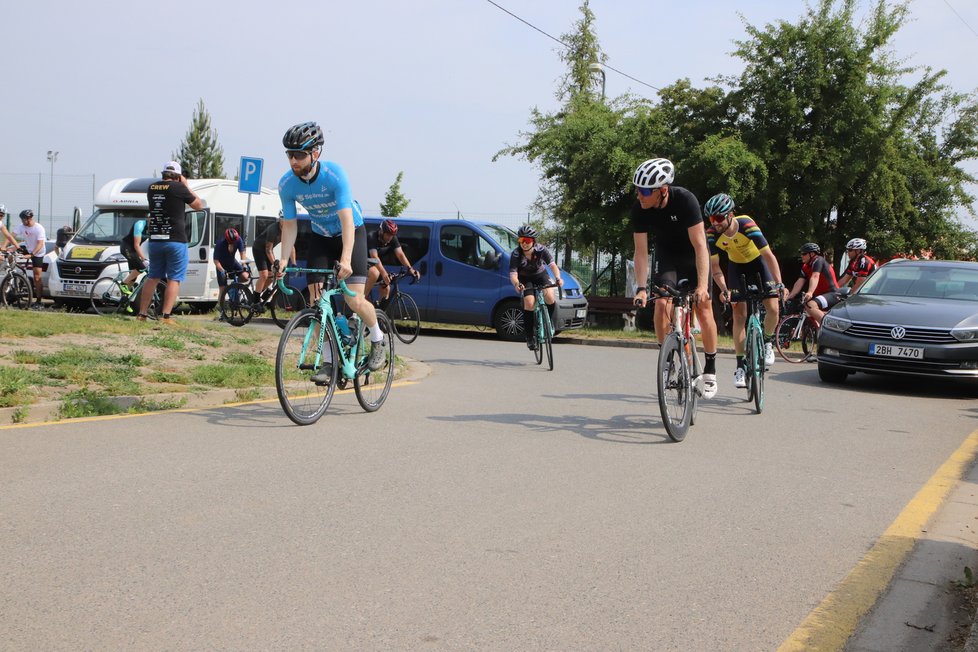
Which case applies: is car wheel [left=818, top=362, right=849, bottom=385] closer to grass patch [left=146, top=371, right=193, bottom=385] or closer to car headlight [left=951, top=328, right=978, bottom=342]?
car headlight [left=951, top=328, right=978, bottom=342]

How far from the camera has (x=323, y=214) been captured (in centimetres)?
810

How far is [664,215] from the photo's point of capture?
323 inches

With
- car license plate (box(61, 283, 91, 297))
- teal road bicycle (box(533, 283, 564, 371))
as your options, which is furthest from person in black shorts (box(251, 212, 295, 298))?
teal road bicycle (box(533, 283, 564, 371))

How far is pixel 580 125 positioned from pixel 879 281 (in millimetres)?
10823

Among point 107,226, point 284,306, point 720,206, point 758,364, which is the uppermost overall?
point 107,226

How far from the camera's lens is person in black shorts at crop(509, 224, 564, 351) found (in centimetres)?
1335

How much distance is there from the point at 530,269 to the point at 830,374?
388 centimetres

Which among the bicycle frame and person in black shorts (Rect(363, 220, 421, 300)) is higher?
person in black shorts (Rect(363, 220, 421, 300))

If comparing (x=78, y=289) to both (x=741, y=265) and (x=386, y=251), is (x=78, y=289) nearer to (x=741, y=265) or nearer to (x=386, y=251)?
(x=386, y=251)

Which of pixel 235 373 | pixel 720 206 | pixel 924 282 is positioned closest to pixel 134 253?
pixel 235 373

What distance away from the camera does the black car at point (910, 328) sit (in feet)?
39.3

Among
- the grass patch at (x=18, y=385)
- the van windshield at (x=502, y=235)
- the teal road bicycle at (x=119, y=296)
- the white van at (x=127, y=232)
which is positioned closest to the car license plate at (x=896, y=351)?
the van windshield at (x=502, y=235)

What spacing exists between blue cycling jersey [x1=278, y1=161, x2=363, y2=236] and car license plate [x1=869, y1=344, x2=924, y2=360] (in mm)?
6814

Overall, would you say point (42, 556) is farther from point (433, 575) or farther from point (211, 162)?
point (211, 162)
